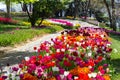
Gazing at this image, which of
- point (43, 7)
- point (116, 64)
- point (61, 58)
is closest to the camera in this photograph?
point (61, 58)

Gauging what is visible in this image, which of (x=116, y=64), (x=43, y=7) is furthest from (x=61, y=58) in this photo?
(x=43, y=7)

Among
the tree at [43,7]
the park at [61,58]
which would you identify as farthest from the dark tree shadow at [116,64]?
the tree at [43,7]

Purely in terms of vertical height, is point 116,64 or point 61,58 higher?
point 61,58

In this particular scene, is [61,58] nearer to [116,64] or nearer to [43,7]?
[116,64]

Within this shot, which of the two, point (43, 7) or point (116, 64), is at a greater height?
point (43, 7)

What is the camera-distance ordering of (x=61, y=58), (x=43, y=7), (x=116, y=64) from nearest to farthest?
(x=61, y=58) < (x=116, y=64) < (x=43, y=7)

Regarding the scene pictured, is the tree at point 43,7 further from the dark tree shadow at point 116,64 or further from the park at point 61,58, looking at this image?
the dark tree shadow at point 116,64

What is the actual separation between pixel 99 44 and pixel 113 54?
4.09 m

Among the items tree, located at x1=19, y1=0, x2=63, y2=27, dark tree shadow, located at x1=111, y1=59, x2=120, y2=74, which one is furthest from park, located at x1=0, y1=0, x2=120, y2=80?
tree, located at x1=19, y1=0, x2=63, y2=27

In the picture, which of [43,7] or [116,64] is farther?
[43,7]

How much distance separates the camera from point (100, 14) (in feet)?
252

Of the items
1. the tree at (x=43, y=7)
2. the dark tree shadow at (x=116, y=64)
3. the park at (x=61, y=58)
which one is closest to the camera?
the park at (x=61, y=58)

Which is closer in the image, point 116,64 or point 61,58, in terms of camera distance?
point 61,58

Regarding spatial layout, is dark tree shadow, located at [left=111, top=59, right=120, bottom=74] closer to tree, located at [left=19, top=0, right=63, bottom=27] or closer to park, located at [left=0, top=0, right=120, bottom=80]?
park, located at [left=0, top=0, right=120, bottom=80]
